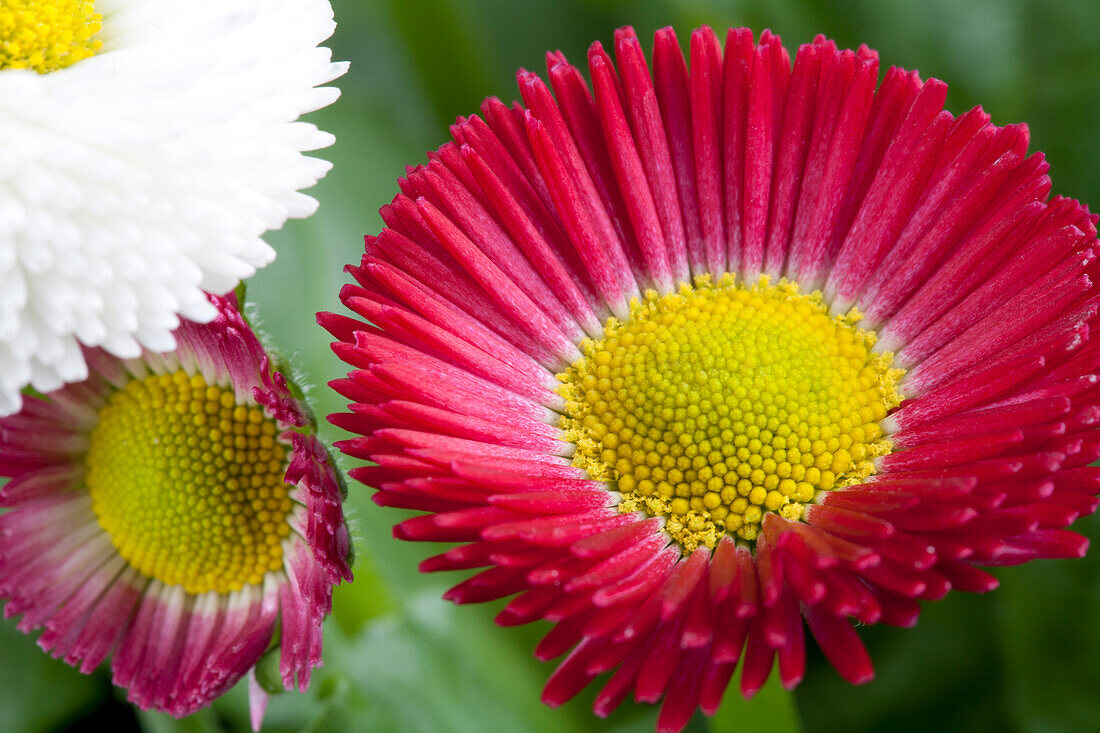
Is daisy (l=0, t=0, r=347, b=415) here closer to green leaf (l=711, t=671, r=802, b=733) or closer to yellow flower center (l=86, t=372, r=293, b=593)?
yellow flower center (l=86, t=372, r=293, b=593)

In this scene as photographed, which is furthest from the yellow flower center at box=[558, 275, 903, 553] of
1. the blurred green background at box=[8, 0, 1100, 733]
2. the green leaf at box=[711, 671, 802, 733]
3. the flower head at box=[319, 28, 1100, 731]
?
the blurred green background at box=[8, 0, 1100, 733]

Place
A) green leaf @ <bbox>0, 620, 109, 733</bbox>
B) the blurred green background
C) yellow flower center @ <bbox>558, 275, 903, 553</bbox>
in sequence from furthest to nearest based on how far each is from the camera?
1. green leaf @ <bbox>0, 620, 109, 733</bbox>
2. the blurred green background
3. yellow flower center @ <bbox>558, 275, 903, 553</bbox>

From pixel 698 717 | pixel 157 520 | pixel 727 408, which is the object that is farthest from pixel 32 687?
pixel 727 408

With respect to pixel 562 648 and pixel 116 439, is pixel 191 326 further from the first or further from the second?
pixel 562 648

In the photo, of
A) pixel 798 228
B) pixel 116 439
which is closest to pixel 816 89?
pixel 798 228

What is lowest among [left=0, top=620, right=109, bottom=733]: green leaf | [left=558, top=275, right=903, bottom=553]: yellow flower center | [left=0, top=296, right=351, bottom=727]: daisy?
[left=0, top=620, right=109, bottom=733]: green leaf

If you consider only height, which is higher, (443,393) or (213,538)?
(443,393)
